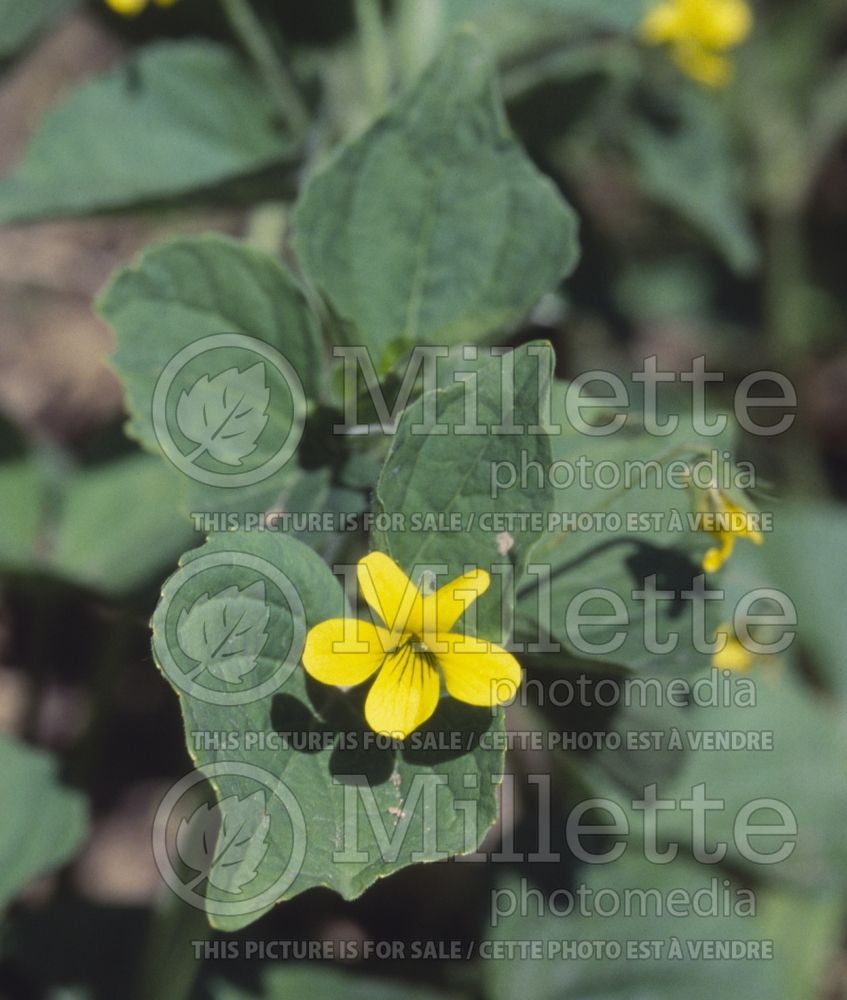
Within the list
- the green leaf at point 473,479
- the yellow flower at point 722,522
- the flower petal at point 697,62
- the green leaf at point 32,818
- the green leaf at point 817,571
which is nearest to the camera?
the green leaf at point 473,479

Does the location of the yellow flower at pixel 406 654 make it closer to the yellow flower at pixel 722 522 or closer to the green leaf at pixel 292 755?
the green leaf at pixel 292 755

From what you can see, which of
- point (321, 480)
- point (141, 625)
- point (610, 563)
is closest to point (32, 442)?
point (141, 625)

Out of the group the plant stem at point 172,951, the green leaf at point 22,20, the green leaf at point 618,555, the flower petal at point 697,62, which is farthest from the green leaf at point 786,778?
the green leaf at point 22,20

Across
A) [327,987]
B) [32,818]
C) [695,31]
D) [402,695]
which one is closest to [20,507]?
[32,818]

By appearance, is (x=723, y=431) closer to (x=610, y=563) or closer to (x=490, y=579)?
(x=610, y=563)

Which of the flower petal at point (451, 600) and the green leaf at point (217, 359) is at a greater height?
the green leaf at point (217, 359)

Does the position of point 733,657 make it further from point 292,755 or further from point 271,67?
point 271,67
